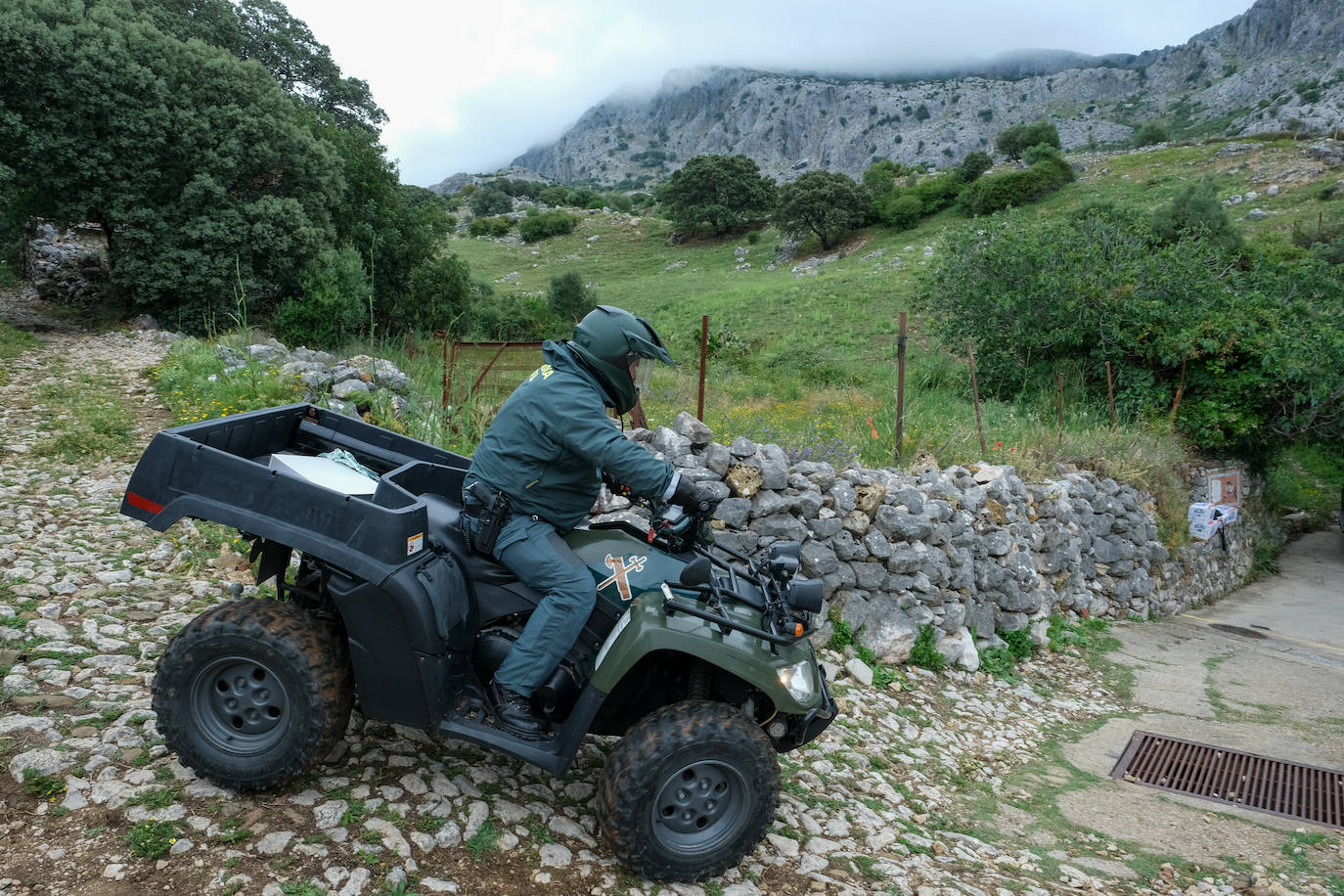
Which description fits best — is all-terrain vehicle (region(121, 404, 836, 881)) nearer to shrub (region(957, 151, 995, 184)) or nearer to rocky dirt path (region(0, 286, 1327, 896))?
rocky dirt path (region(0, 286, 1327, 896))

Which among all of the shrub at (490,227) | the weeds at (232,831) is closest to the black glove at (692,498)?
the weeds at (232,831)

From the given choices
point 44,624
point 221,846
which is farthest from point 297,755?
point 44,624

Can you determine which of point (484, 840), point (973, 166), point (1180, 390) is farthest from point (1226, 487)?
point (973, 166)

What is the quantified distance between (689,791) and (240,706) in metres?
1.86

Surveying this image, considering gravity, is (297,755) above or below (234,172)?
below

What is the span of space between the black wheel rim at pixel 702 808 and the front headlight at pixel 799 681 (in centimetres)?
39

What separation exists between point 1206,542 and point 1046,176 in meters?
34.6

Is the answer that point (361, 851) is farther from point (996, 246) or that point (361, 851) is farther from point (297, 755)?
point (996, 246)

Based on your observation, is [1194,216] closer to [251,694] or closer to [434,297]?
[434,297]

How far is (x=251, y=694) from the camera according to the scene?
126 inches

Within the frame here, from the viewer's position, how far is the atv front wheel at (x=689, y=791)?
121 inches

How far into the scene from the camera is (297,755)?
3131 mm

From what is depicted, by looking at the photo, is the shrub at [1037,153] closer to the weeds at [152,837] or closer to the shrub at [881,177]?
the shrub at [881,177]

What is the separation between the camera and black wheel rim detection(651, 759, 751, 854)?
126 inches
